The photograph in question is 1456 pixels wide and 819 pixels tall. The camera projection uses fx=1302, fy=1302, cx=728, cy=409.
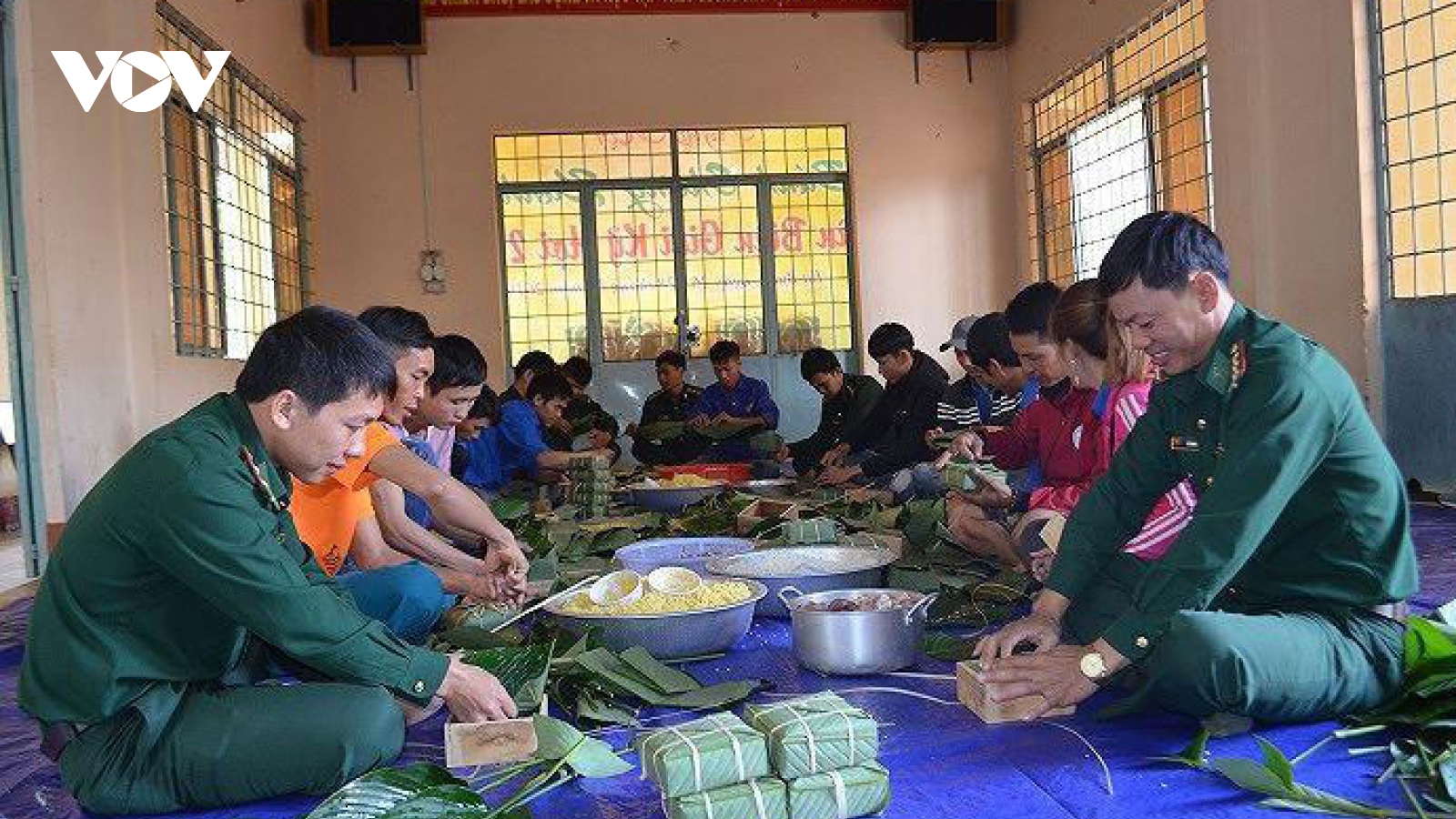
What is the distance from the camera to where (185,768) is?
2148mm

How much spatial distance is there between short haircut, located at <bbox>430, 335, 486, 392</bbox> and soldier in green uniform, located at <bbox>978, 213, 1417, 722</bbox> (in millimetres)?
2227

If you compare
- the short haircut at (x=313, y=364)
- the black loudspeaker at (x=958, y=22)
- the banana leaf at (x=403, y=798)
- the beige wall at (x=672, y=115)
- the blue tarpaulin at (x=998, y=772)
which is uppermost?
the black loudspeaker at (x=958, y=22)

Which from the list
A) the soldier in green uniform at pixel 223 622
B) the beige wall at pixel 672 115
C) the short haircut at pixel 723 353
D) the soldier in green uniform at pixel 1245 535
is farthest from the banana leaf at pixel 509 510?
the beige wall at pixel 672 115

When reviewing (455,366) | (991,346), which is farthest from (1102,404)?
(455,366)

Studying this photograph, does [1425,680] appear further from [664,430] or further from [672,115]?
[672,115]

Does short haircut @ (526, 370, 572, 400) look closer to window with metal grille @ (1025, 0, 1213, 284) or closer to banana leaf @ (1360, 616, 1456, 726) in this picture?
window with metal grille @ (1025, 0, 1213, 284)

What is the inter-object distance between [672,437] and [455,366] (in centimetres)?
376

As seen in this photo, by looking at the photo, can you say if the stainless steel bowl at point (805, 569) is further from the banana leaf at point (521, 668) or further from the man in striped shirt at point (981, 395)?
the man in striped shirt at point (981, 395)

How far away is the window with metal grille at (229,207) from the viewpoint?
22.4 feet

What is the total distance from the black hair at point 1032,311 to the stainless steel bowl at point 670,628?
4.61ft

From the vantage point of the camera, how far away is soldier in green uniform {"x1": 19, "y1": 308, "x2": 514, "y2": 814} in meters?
2.03

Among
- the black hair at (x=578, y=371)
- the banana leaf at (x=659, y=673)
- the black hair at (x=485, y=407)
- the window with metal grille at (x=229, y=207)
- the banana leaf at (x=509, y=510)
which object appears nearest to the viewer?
the banana leaf at (x=659, y=673)

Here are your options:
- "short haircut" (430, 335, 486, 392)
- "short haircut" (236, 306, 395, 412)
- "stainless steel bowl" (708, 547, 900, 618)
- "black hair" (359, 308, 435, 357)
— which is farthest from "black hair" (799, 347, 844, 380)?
"short haircut" (236, 306, 395, 412)

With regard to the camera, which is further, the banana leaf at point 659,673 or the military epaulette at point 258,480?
the banana leaf at point 659,673
